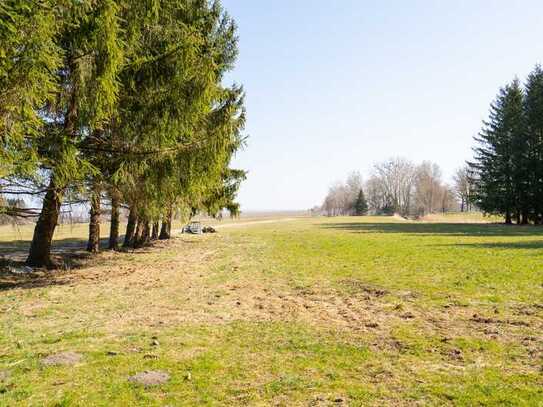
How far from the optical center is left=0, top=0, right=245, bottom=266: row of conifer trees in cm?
636

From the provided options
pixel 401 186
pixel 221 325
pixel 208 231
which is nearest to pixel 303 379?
pixel 221 325

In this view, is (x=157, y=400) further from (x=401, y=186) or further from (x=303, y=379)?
(x=401, y=186)

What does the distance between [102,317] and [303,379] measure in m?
4.11

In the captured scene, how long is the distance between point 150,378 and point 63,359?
4.24 ft

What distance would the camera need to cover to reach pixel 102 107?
9.14 metres

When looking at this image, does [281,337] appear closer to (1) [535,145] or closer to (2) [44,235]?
(2) [44,235]

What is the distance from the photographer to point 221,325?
6262 mm

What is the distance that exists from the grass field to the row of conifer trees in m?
2.48

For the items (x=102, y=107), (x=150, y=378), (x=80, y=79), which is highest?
A: (x=80, y=79)

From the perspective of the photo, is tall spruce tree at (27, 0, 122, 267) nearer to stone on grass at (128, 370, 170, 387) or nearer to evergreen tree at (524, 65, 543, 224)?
stone on grass at (128, 370, 170, 387)

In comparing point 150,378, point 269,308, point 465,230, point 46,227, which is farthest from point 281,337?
point 465,230

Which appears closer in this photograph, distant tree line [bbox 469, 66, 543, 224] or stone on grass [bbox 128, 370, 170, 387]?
stone on grass [bbox 128, 370, 170, 387]

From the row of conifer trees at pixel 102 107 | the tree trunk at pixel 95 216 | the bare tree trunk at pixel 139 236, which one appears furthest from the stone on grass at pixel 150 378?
the bare tree trunk at pixel 139 236

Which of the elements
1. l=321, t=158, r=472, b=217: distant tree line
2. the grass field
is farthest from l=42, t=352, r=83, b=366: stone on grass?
l=321, t=158, r=472, b=217: distant tree line
